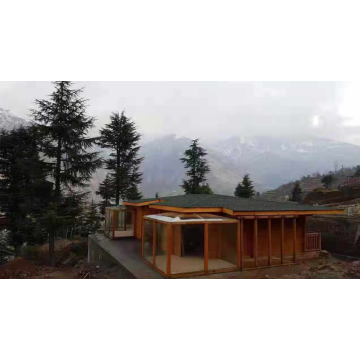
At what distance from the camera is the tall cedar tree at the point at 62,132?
892cm

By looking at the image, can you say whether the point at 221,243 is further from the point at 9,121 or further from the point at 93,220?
the point at 9,121

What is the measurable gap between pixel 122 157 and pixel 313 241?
37.9 feet

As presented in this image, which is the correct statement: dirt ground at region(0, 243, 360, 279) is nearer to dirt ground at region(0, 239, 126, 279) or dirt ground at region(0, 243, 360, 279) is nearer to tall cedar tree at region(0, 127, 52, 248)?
dirt ground at region(0, 239, 126, 279)

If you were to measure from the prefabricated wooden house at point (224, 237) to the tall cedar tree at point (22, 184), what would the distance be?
4756 mm

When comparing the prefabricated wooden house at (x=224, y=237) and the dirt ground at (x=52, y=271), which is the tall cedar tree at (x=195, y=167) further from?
the prefabricated wooden house at (x=224, y=237)

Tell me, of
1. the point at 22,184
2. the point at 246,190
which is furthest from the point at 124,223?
the point at 246,190

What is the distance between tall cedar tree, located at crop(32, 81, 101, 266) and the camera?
8922 mm

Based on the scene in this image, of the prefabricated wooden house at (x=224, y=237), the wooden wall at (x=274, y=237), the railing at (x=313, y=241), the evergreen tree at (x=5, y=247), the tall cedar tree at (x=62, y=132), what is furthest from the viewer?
the evergreen tree at (x=5, y=247)

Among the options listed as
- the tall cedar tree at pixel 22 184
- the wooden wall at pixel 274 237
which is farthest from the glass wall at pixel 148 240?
the tall cedar tree at pixel 22 184

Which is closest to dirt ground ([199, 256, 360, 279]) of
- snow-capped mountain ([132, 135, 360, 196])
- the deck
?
the deck

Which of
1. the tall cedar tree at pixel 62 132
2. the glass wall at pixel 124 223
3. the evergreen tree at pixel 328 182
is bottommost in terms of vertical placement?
the glass wall at pixel 124 223

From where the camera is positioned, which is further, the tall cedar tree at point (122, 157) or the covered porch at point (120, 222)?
the tall cedar tree at point (122, 157)

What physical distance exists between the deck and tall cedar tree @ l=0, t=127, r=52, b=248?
2.06 m
